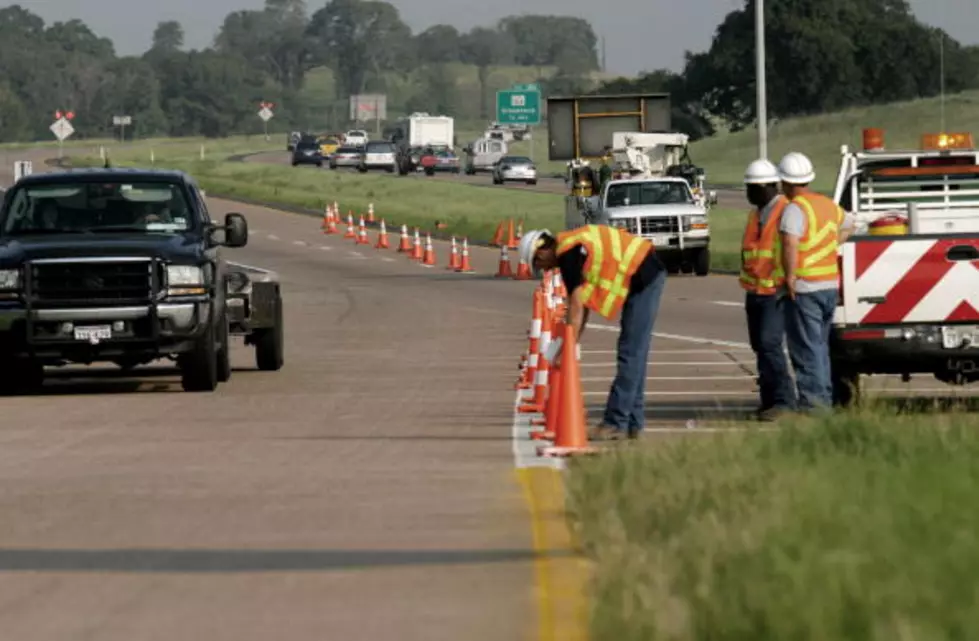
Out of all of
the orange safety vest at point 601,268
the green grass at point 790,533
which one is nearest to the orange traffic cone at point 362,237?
the orange safety vest at point 601,268

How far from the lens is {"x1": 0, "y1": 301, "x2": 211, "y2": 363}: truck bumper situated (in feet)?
68.5

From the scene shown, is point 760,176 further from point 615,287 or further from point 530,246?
point 530,246

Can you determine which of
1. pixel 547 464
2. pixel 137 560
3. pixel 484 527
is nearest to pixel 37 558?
pixel 137 560

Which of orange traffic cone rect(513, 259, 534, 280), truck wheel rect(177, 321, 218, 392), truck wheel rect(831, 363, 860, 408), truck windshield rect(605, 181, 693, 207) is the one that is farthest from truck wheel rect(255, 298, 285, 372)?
truck windshield rect(605, 181, 693, 207)

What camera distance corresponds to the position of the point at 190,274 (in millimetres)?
21172

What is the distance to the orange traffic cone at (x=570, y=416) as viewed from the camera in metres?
14.9

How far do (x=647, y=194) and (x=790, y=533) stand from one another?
119 ft

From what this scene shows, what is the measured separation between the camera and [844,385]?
59.4 feet

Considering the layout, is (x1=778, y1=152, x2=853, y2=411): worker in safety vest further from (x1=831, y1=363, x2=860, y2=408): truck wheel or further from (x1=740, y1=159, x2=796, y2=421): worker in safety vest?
(x1=831, y1=363, x2=860, y2=408): truck wheel

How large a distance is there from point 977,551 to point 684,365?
1583 cm

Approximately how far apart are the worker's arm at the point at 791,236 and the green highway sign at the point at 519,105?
102 m

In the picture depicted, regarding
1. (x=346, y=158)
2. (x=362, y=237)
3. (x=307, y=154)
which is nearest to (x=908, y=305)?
(x=362, y=237)

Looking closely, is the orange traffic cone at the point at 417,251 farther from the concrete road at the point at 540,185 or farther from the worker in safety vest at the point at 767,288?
the worker in safety vest at the point at 767,288

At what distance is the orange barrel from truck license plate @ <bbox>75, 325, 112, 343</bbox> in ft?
21.9
